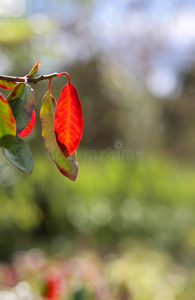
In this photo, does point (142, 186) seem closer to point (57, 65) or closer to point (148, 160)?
point (148, 160)

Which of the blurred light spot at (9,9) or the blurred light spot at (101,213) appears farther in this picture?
the blurred light spot at (101,213)

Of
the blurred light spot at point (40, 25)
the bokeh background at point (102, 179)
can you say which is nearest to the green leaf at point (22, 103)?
the bokeh background at point (102, 179)

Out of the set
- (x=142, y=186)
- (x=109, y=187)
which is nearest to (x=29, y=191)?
(x=109, y=187)

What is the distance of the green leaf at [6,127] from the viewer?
0.44m

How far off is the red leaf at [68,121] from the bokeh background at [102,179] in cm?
161

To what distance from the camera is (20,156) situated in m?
0.47

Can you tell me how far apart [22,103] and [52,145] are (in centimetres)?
7

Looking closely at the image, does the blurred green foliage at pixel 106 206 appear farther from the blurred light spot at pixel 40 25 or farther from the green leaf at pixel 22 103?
the green leaf at pixel 22 103

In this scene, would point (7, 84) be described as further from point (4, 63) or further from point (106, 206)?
point (106, 206)

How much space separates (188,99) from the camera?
281 inches

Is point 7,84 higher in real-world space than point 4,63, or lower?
higher

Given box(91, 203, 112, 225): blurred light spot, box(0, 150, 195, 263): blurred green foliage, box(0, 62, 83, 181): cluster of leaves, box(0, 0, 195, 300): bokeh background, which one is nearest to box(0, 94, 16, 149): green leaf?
box(0, 62, 83, 181): cluster of leaves

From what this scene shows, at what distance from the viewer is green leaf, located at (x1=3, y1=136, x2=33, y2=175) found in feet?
1.52

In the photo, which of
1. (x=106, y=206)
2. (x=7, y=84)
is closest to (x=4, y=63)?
(x=106, y=206)
